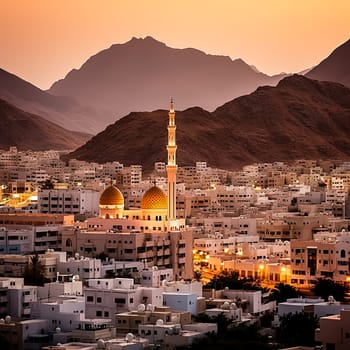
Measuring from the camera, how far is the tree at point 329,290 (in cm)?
3819

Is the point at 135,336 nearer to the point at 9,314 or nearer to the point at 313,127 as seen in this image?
the point at 9,314

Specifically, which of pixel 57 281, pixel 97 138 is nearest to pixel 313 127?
pixel 97 138

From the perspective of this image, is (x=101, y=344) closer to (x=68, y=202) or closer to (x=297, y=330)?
(x=297, y=330)

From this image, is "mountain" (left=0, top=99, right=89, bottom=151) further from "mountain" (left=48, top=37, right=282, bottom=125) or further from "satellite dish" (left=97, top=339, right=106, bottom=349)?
"satellite dish" (left=97, top=339, right=106, bottom=349)

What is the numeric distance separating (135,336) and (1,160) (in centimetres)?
5442

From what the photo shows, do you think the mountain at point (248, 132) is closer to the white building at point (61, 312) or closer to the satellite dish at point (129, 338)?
the white building at point (61, 312)

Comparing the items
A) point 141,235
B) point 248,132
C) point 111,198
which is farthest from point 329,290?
point 248,132

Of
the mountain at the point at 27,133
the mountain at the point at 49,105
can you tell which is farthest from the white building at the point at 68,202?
the mountain at the point at 49,105

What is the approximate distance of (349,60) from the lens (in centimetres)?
14575

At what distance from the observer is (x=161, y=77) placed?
156750 millimetres

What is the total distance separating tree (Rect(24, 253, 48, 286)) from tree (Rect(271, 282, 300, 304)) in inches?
214

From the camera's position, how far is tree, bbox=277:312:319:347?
30594 millimetres

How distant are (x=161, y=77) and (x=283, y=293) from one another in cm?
11962

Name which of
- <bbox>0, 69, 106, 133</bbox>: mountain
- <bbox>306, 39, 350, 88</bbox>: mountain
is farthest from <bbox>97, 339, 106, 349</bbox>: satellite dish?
<bbox>0, 69, 106, 133</bbox>: mountain
